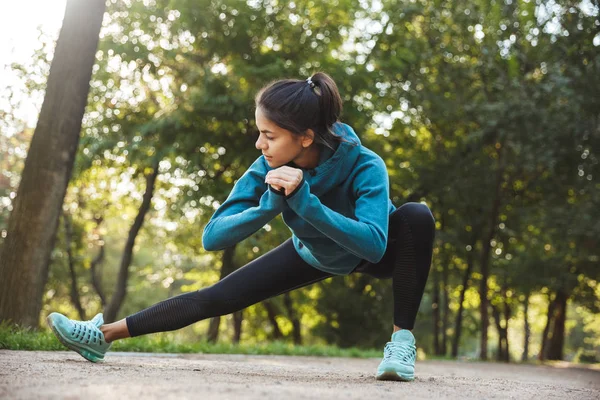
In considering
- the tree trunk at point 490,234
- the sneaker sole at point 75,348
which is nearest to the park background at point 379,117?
the tree trunk at point 490,234

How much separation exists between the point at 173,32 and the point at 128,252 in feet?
16.3

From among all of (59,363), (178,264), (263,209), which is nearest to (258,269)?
(263,209)

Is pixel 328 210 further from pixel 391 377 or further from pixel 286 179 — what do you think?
pixel 391 377

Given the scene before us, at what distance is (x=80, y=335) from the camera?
363cm

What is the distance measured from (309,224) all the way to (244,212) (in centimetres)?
34

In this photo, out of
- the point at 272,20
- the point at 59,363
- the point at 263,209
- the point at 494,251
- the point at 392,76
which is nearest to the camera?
the point at 263,209

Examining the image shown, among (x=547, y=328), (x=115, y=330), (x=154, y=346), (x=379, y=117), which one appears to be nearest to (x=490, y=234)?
(x=379, y=117)

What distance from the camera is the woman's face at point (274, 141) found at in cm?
324

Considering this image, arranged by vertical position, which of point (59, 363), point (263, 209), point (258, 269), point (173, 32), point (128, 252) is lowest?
point (59, 363)

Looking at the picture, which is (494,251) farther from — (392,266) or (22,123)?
(392,266)

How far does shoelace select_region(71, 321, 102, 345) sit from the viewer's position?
363cm

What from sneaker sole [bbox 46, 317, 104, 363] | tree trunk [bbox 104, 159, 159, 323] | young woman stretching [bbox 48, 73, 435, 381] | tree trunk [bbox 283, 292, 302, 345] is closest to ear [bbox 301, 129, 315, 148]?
young woman stretching [bbox 48, 73, 435, 381]

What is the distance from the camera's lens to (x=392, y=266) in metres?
3.73

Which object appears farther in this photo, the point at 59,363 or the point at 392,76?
the point at 392,76
